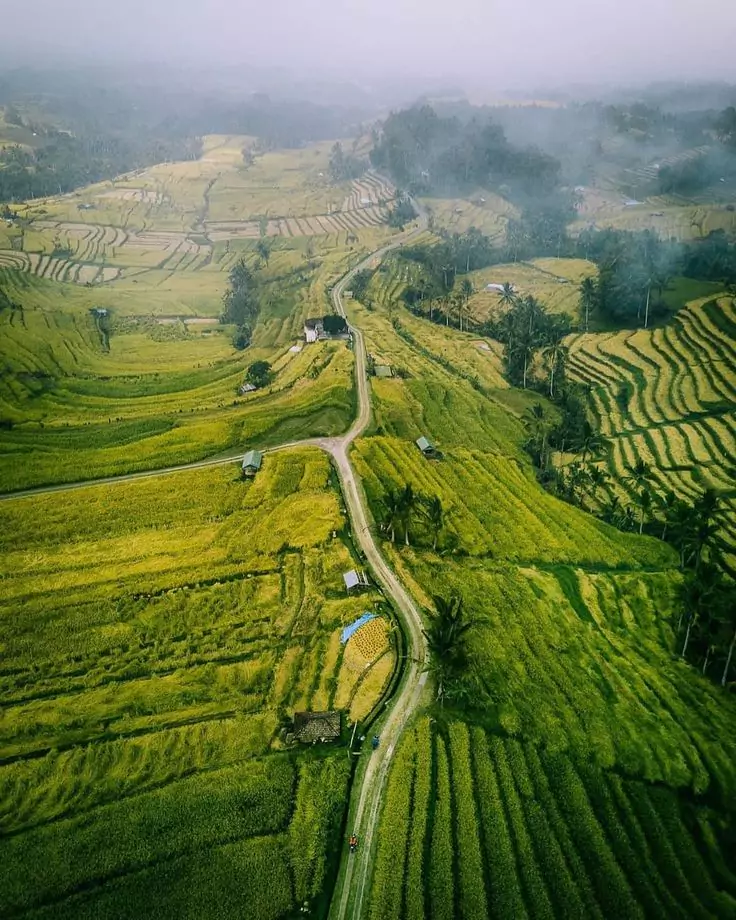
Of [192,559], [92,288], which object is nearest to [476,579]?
[192,559]

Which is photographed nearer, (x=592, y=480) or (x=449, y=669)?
(x=449, y=669)

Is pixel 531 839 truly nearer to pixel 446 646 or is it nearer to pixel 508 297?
pixel 446 646

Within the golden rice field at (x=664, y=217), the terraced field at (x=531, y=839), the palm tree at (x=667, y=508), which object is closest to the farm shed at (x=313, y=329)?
the palm tree at (x=667, y=508)

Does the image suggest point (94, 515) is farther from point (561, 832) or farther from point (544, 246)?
point (544, 246)

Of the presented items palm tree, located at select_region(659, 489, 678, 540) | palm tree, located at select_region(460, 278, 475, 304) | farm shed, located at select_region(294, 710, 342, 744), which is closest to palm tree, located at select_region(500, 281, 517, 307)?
palm tree, located at select_region(460, 278, 475, 304)

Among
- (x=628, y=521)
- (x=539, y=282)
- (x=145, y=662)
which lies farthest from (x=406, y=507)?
(x=539, y=282)
